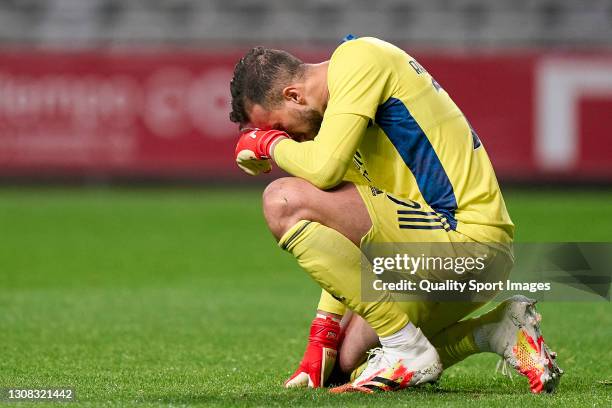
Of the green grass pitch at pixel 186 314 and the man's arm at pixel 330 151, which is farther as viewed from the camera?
the green grass pitch at pixel 186 314

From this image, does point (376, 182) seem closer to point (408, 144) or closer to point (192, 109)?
point (408, 144)

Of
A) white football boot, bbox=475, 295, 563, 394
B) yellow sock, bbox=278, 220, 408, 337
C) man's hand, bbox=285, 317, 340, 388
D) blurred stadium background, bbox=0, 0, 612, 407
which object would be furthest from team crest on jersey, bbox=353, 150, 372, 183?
blurred stadium background, bbox=0, 0, 612, 407

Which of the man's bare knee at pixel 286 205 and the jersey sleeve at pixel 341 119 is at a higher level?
the jersey sleeve at pixel 341 119

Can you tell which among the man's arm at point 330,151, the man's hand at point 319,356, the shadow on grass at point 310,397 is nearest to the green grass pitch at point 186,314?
the shadow on grass at point 310,397

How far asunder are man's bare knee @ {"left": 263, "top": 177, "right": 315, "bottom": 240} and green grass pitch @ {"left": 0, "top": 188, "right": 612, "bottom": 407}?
0.61 metres

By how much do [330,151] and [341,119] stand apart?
12cm

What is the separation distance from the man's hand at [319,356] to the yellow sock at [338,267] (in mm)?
348

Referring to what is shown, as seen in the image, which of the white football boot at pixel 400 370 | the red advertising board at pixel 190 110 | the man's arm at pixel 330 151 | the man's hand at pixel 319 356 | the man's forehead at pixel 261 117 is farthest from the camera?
the red advertising board at pixel 190 110

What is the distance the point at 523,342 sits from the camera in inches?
169

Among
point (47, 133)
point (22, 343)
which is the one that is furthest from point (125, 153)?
point (22, 343)

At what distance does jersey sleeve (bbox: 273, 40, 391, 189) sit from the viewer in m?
4.05

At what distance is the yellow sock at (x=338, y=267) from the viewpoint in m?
4.11

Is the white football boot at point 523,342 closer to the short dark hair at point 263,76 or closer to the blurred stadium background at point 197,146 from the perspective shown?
the short dark hair at point 263,76

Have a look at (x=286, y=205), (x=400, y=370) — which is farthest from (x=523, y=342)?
(x=286, y=205)
